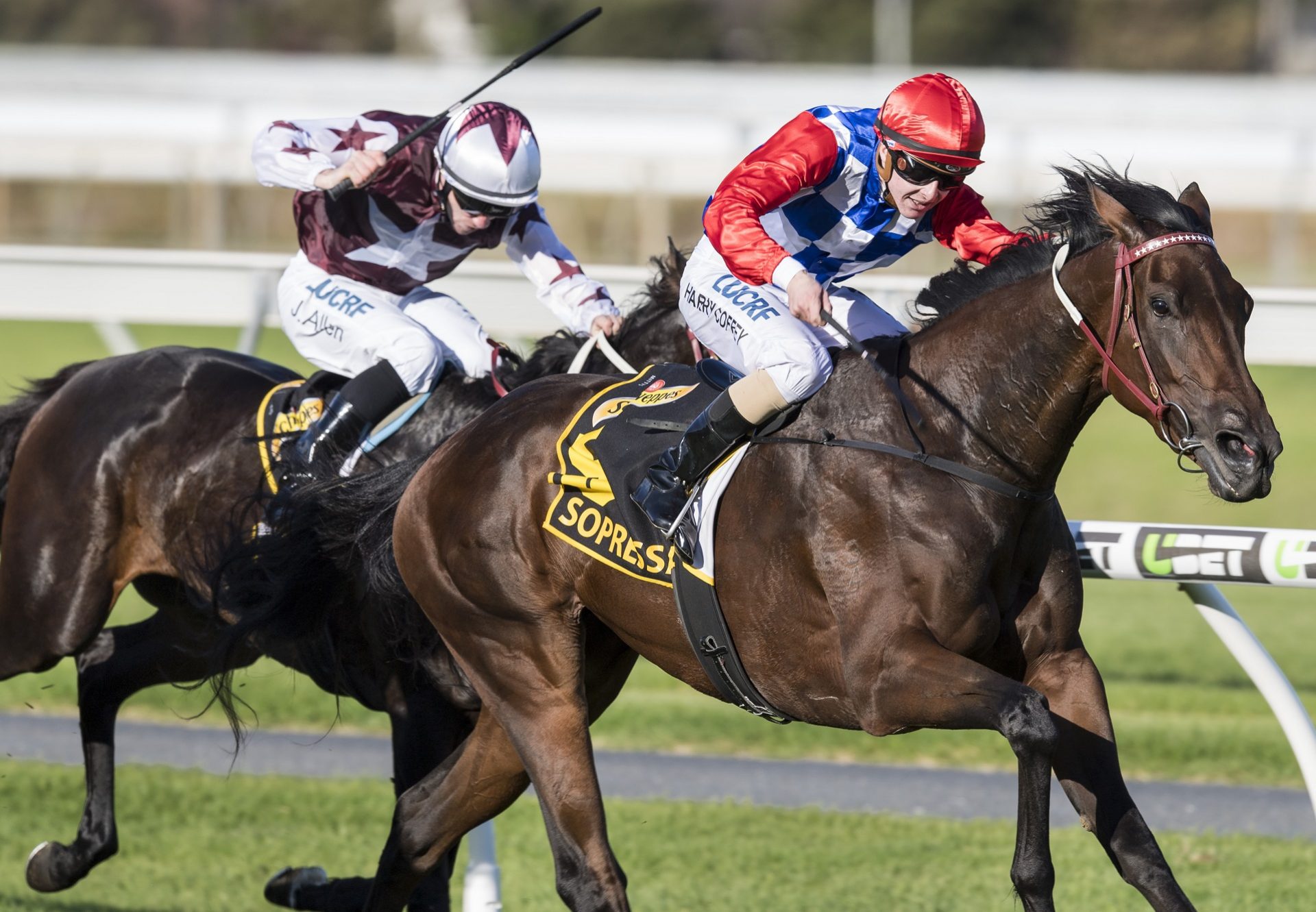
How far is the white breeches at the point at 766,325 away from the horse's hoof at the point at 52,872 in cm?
231

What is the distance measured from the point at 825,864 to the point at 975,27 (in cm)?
3954

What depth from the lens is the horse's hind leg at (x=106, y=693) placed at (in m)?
4.78

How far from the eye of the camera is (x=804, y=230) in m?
3.93

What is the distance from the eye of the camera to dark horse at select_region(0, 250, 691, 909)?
4.81 meters

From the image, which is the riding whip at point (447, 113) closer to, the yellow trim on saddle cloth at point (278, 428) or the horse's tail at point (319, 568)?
the yellow trim on saddle cloth at point (278, 428)

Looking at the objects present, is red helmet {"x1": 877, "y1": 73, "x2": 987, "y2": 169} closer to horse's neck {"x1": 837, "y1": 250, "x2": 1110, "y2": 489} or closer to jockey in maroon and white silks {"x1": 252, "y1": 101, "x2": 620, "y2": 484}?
horse's neck {"x1": 837, "y1": 250, "x2": 1110, "y2": 489}

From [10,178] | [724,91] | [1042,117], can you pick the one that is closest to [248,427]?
[10,178]

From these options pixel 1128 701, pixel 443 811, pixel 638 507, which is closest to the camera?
pixel 638 507

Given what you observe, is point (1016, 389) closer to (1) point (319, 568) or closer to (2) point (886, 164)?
(2) point (886, 164)

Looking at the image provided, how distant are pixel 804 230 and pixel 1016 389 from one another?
0.74 meters

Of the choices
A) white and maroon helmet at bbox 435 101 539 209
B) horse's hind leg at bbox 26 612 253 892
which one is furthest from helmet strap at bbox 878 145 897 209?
horse's hind leg at bbox 26 612 253 892

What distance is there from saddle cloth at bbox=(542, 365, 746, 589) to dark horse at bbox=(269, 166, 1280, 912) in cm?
4

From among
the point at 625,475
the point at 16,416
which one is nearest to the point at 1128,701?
the point at 625,475

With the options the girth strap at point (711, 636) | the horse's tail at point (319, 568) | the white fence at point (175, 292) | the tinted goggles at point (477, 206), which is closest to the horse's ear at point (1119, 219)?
the girth strap at point (711, 636)
